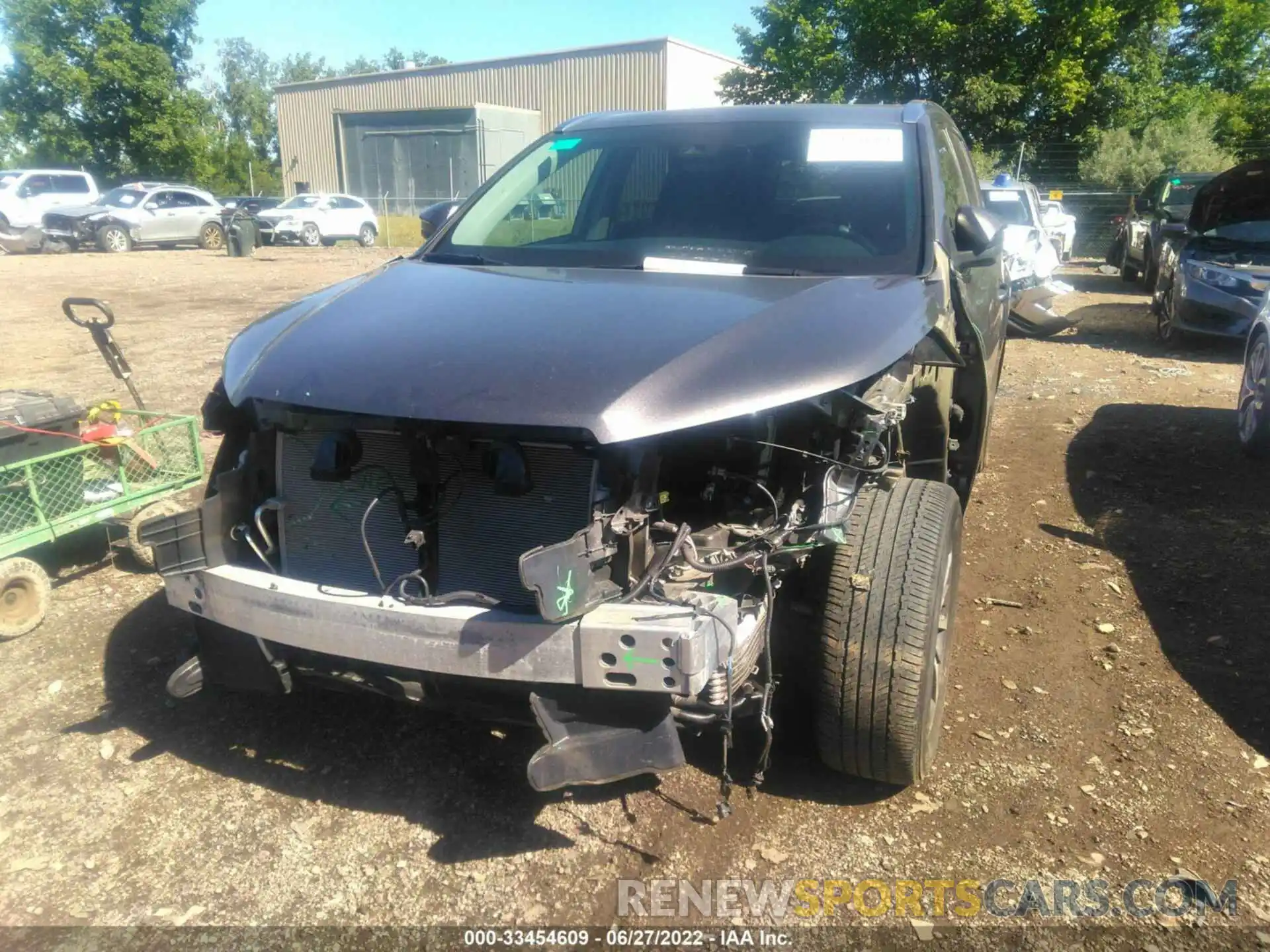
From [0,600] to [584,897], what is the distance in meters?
2.78

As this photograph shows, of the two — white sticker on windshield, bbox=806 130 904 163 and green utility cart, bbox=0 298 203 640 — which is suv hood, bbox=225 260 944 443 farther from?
green utility cart, bbox=0 298 203 640

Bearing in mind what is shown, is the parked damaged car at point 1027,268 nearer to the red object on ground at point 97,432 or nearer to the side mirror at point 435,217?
the side mirror at point 435,217

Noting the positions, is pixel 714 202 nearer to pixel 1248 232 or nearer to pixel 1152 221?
pixel 1248 232

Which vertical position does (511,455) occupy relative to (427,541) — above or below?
above

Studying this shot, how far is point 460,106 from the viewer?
3528cm

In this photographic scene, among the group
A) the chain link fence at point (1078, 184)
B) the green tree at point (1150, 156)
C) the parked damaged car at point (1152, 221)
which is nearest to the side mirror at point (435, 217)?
the parked damaged car at point (1152, 221)

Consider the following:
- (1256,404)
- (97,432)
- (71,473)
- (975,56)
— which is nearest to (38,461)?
(71,473)

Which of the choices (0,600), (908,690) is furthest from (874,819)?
(0,600)

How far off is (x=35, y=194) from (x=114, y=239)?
2453 millimetres

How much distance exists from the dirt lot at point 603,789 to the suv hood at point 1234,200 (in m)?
6.32

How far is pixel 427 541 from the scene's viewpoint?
2518mm

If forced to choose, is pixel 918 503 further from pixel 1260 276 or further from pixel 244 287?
pixel 244 287

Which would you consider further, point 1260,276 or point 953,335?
point 1260,276

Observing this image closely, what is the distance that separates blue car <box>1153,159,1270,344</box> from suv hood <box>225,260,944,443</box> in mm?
7461
